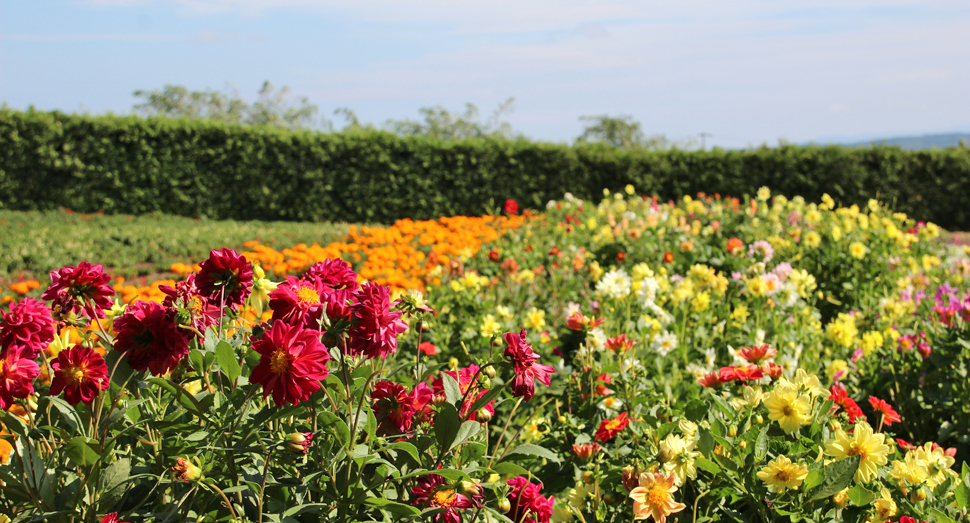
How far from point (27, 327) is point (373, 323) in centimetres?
67

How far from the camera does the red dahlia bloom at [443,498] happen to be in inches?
46.4

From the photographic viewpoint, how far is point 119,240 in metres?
8.26

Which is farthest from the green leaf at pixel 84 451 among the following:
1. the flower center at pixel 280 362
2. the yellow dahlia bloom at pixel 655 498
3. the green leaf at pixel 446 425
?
the yellow dahlia bloom at pixel 655 498

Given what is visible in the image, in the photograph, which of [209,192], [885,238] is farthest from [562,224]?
[209,192]

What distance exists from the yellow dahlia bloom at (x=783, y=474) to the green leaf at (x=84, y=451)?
48.9 inches

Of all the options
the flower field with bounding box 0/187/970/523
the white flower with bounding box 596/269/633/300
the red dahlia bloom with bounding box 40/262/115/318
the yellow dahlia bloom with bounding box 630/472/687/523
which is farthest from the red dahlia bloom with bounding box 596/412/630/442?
the red dahlia bloom with bounding box 40/262/115/318

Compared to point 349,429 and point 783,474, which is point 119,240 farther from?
point 783,474

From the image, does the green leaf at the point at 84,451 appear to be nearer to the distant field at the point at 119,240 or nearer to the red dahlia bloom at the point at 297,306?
the red dahlia bloom at the point at 297,306

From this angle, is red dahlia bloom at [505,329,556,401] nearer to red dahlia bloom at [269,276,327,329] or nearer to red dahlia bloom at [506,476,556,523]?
red dahlia bloom at [506,476,556,523]

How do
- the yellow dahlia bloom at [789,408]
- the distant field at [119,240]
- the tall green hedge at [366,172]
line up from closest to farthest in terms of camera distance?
the yellow dahlia bloom at [789,408] < the distant field at [119,240] < the tall green hedge at [366,172]

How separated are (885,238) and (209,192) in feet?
37.0

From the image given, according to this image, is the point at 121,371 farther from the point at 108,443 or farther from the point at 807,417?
the point at 807,417

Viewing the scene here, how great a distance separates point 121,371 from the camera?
47.2 inches

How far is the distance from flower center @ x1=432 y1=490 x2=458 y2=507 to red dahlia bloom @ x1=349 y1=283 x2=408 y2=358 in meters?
0.29
